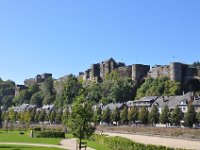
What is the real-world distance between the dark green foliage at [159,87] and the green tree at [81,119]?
325 feet

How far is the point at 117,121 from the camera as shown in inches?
5049

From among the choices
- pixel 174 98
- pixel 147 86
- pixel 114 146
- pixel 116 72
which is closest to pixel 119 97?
pixel 147 86

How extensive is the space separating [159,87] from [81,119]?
110 metres

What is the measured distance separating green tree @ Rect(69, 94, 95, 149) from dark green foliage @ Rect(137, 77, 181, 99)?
325 ft

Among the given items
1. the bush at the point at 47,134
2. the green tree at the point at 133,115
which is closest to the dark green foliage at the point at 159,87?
the green tree at the point at 133,115

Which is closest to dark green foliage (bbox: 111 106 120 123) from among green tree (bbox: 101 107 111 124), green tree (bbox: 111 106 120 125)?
green tree (bbox: 111 106 120 125)

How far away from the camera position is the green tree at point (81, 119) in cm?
4953

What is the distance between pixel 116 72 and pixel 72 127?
14252 cm

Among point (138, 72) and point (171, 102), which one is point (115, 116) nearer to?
point (171, 102)

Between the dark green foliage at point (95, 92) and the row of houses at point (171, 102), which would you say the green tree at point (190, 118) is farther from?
the dark green foliage at point (95, 92)

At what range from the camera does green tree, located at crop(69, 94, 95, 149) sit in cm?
4953

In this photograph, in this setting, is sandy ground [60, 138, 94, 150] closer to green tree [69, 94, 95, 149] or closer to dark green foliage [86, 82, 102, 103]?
green tree [69, 94, 95, 149]

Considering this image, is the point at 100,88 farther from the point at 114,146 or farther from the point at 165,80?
the point at 114,146

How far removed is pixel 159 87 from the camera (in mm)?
156000
